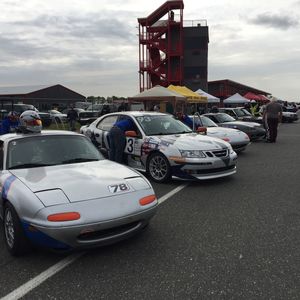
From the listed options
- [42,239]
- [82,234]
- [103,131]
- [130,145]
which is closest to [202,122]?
[103,131]

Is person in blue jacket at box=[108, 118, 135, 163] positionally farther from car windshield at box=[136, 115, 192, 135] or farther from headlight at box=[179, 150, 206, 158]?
headlight at box=[179, 150, 206, 158]

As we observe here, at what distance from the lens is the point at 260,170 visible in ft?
29.1

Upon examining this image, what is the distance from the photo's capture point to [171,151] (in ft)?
23.7

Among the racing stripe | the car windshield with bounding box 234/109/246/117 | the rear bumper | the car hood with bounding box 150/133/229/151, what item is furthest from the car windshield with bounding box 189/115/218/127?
the car windshield with bounding box 234/109/246/117

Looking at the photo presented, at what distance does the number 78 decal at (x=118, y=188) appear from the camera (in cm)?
402

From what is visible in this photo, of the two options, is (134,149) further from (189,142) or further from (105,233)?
(105,233)

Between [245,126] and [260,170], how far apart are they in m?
6.38

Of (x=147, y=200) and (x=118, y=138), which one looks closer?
(x=147, y=200)

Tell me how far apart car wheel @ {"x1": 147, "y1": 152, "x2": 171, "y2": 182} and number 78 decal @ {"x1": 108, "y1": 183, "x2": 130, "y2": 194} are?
10.3 ft

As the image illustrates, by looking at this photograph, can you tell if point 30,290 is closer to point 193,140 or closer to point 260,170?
point 193,140

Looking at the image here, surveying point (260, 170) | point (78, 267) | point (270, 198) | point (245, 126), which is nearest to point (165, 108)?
point (245, 126)

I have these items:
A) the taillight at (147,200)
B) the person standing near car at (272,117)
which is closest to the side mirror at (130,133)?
the taillight at (147,200)

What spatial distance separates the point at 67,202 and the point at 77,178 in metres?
0.55

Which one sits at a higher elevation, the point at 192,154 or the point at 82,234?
the point at 192,154
